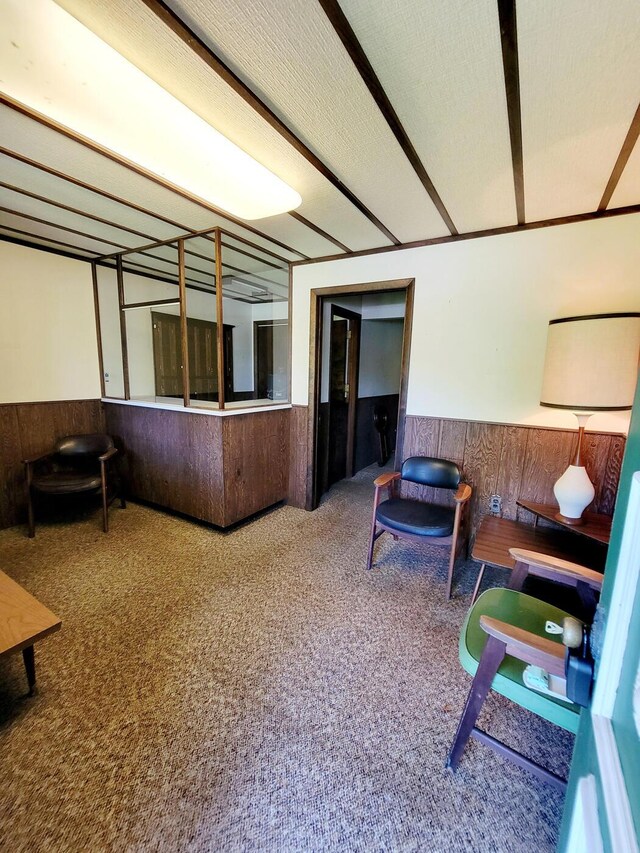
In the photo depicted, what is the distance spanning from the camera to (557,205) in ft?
6.54

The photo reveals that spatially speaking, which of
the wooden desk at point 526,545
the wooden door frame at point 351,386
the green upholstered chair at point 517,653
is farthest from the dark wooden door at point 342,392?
the green upholstered chair at point 517,653

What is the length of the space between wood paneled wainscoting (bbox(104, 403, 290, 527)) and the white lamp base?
2.22 metres

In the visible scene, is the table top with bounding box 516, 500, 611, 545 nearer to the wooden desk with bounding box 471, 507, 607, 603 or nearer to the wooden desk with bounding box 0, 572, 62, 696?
the wooden desk with bounding box 471, 507, 607, 603

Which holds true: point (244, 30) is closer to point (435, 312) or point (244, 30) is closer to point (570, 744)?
point (435, 312)

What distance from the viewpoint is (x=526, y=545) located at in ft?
6.63

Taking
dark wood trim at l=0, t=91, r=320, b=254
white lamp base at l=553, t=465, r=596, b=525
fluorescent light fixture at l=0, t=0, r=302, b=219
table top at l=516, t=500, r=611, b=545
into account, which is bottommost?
table top at l=516, t=500, r=611, b=545

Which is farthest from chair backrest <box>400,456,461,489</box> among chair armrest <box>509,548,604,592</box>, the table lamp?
chair armrest <box>509,548,604,592</box>

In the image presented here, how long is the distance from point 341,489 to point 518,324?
98.1 inches

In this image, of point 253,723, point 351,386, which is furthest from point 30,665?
point 351,386

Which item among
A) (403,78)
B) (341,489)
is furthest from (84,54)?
(341,489)

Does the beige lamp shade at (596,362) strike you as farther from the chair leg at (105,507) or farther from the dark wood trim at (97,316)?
the dark wood trim at (97,316)

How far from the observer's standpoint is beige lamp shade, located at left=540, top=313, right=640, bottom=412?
1656mm

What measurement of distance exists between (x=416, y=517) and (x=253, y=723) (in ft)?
4.69

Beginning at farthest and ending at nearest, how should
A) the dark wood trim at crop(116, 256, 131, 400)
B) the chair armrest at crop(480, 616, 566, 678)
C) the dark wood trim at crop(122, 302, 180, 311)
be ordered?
1. the dark wood trim at crop(116, 256, 131, 400)
2. the dark wood trim at crop(122, 302, 180, 311)
3. the chair armrest at crop(480, 616, 566, 678)
